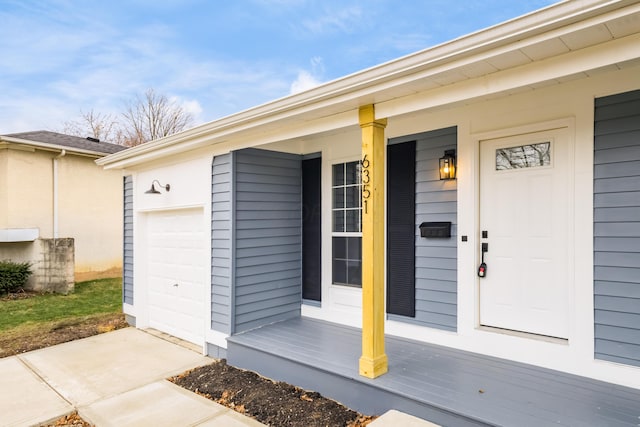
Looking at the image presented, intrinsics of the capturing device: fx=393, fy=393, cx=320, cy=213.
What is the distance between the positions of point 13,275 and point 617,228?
10047mm

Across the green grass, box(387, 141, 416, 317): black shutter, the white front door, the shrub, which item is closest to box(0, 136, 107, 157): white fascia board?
the shrub

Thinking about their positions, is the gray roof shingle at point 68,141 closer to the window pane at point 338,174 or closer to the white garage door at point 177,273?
the white garage door at point 177,273

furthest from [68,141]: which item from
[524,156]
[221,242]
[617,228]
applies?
[617,228]

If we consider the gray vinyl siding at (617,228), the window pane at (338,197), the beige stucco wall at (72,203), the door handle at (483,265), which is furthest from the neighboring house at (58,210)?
the gray vinyl siding at (617,228)

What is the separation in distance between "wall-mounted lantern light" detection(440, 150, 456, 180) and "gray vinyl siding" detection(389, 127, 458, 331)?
7cm

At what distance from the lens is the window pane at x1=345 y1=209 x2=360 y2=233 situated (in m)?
4.63

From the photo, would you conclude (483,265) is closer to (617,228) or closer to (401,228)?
(401,228)

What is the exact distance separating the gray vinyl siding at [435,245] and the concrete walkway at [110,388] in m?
1.37

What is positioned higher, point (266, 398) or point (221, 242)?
point (221, 242)

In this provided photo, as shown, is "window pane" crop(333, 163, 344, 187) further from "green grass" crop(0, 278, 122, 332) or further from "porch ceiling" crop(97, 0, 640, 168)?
"green grass" crop(0, 278, 122, 332)

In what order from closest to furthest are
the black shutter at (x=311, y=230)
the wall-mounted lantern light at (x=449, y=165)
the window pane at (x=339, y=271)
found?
the wall-mounted lantern light at (x=449, y=165) → the window pane at (x=339, y=271) → the black shutter at (x=311, y=230)

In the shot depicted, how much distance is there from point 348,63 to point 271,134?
18011 millimetres

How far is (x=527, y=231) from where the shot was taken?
3373 mm

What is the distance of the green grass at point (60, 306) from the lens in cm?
632
